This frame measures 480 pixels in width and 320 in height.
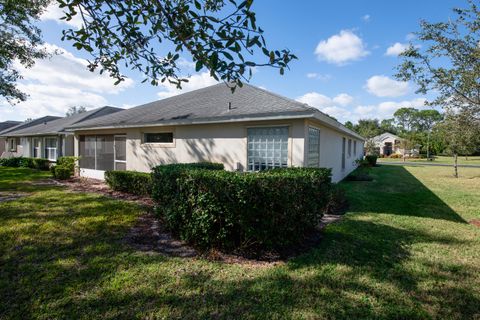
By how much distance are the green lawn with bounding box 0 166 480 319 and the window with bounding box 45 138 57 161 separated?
57.7 feet

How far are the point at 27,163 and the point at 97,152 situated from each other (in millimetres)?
11925

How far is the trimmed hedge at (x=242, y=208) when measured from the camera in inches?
167

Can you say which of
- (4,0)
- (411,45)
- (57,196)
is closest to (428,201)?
(411,45)

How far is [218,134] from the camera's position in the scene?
9516 mm

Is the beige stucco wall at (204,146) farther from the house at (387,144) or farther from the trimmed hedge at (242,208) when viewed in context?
the house at (387,144)

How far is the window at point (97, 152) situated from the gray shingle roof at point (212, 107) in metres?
0.95

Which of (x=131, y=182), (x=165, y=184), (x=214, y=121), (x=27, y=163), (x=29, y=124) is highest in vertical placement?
(x=29, y=124)

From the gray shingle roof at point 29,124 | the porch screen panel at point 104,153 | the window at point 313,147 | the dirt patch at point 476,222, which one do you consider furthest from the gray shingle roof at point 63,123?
the dirt patch at point 476,222

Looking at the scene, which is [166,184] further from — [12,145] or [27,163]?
[12,145]

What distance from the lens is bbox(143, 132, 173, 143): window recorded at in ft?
36.2

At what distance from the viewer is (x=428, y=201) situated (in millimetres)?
9461

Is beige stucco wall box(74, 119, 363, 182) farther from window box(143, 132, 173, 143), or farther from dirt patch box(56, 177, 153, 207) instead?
dirt patch box(56, 177, 153, 207)

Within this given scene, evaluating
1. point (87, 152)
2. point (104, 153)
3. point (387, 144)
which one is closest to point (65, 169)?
point (87, 152)

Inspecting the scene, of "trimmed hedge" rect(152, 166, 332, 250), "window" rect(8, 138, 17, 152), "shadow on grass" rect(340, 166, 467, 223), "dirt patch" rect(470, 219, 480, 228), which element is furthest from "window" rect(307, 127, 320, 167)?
"window" rect(8, 138, 17, 152)
